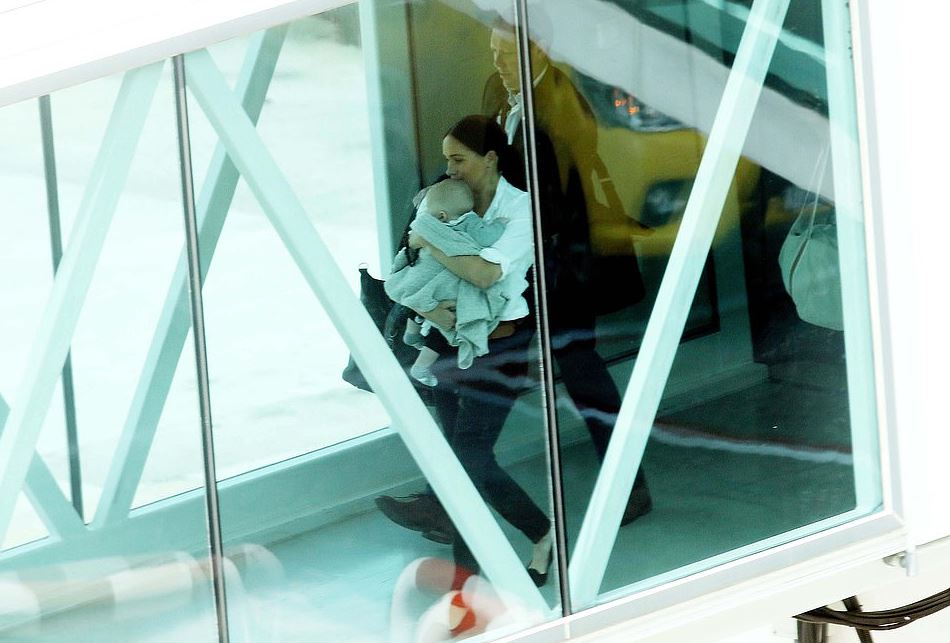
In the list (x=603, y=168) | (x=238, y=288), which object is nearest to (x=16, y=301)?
(x=238, y=288)

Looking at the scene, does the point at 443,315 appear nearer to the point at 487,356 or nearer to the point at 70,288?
the point at 487,356

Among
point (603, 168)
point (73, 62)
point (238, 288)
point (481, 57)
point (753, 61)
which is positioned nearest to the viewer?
point (73, 62)

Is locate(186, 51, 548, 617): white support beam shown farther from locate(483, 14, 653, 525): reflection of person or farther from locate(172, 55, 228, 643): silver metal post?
locate(483, 14, 653, 525): reflection of person

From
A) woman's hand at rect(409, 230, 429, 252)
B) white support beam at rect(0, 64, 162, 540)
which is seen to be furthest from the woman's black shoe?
white support beam at rect(0, 64, 162, 540)

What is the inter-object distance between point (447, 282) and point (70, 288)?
85 cm

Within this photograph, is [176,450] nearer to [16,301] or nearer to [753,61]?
[16,301]

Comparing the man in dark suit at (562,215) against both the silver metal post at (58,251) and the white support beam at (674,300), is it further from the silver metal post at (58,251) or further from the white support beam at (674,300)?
the silver metal post at (58,251)

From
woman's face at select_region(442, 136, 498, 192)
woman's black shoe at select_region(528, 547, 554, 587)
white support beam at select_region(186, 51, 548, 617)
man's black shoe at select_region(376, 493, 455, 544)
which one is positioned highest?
woman's face at select_region(442, 136, 498, 192)

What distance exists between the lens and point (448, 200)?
8.90 feet

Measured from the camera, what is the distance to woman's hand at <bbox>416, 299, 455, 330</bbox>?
2.73 meters

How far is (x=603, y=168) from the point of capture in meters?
2.90

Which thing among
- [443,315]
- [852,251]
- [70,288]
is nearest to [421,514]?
[443,315]

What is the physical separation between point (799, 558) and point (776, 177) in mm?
1056

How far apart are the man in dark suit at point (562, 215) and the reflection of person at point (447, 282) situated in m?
0.16
